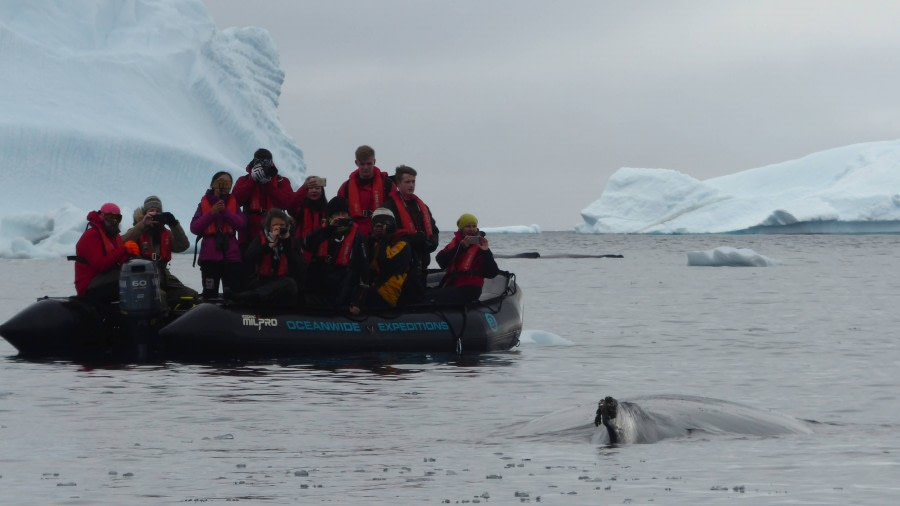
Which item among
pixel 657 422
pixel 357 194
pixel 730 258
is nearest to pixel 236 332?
pixel 357 194

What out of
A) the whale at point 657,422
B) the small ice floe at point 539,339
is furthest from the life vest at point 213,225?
the small ice floe at point 539,339

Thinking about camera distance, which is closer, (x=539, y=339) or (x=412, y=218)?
(x=412, y=218)

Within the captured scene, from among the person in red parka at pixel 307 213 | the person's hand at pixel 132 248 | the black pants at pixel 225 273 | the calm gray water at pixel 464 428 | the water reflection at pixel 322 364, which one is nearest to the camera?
the calm gray water at pixel 464 428

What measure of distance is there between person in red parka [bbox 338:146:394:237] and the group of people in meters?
0.01

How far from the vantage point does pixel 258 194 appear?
13.3m

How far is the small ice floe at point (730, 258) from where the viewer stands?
151 feet

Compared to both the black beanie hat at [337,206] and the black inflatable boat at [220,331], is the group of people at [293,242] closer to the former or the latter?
the black beanie hat at [337,206]

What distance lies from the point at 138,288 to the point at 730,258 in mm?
36717

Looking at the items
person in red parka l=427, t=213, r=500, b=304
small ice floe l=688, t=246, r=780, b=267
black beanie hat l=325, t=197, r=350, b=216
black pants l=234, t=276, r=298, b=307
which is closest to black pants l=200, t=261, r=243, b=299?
black pants l=234, t=276, r=298, b=307

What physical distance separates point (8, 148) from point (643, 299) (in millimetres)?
31927

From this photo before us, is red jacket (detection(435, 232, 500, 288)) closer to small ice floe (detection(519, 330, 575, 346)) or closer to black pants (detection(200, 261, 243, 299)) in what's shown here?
black pants (detection(200, 261, 243, 299))

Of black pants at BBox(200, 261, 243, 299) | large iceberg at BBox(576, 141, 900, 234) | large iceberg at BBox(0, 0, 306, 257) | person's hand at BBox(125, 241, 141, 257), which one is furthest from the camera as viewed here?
large iceberg at BBox(576, 141, 900, 234)

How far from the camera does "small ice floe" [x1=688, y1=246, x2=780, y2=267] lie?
4616cm

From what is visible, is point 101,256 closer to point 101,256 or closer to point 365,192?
point 101,256
